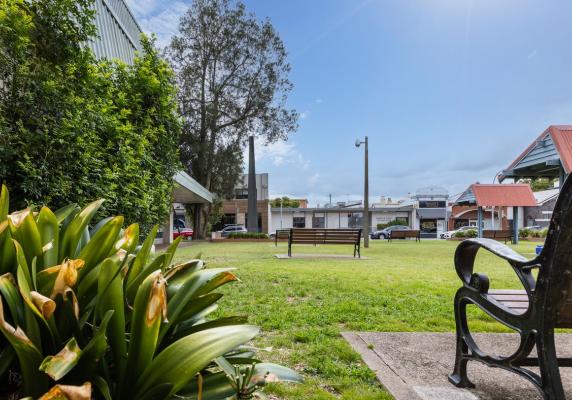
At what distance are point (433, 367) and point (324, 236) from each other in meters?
9.20

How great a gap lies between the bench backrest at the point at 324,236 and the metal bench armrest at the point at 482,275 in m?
9.24

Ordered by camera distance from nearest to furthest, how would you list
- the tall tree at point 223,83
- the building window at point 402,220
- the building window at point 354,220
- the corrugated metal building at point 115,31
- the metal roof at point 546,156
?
1. the corrugated metal building at point 115,31
2. the metal roof at point 546,156
3. the tall tree at point 223,83
4. the building window at point 402,220
5. the building window at point 354,220

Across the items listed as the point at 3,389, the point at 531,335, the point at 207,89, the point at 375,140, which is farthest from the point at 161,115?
the point at 207,89

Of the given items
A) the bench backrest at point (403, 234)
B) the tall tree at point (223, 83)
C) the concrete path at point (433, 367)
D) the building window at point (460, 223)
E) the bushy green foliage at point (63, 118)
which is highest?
the tall tree at point (223, 83)

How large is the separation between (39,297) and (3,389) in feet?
1.28

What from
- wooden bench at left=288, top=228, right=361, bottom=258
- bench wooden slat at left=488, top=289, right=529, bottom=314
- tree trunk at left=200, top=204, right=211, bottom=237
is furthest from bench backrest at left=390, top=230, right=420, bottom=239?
bench wooden slat at left=488, top=289, right=529, bottom=314

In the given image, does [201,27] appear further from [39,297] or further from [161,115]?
[39,297]

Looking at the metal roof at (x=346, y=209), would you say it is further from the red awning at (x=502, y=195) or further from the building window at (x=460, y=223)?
the red awning at (x=502, y=195)

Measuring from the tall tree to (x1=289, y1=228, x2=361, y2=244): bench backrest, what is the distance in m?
15.9

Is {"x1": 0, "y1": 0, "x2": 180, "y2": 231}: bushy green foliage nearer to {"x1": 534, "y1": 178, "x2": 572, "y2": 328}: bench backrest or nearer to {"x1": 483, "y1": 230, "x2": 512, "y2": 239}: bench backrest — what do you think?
{"x1": 534, "y1": 178, "x2": 572, "y2": 328}: bench backrest

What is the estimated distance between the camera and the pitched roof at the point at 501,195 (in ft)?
74.5

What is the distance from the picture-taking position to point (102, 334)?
92cm

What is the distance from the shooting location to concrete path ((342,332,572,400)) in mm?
2055

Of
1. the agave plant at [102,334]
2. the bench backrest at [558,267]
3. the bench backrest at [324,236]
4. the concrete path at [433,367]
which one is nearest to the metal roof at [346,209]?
the bench backrest at [324,236]
